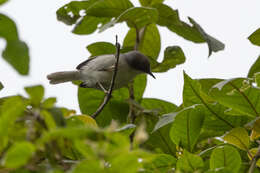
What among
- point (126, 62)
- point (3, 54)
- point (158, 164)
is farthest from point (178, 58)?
point (3, 54)

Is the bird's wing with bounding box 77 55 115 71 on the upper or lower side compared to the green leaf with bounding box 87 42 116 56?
lower

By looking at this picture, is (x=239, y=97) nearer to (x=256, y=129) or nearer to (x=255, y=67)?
(x=256, y=129)

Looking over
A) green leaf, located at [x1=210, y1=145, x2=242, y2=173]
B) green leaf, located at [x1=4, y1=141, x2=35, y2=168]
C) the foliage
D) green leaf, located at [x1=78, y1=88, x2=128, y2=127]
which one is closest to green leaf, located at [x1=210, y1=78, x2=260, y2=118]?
the foliage

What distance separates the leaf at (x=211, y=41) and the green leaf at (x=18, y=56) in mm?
1912

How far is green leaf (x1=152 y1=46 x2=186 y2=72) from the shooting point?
2998 millimetres

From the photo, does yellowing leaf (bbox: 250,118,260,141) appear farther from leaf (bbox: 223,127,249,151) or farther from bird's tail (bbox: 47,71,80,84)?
bird's tail (bbox: 47,71,80,84)

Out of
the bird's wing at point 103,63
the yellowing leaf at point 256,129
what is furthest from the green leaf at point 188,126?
the bird's wing at point 103,63

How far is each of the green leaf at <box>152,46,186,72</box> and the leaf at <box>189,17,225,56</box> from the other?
0.31 m

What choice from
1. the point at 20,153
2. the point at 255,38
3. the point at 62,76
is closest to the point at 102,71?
the point at 62,76

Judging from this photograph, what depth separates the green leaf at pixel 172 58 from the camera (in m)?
3.00

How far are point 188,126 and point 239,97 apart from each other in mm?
268

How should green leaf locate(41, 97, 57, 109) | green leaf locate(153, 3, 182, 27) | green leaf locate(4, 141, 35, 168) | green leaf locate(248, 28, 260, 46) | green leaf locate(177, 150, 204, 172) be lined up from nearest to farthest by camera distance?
green leaf locate(4, 141, 35, 168), green leaf locate(41, 97, 57, 109), green leaf locate(177, 150, 204, 172), green leaf locate(248, 28, 260, 46), green leaf locate(153, 3, 182, 27)

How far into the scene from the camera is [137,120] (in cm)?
244

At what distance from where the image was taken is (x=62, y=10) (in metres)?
3.22
